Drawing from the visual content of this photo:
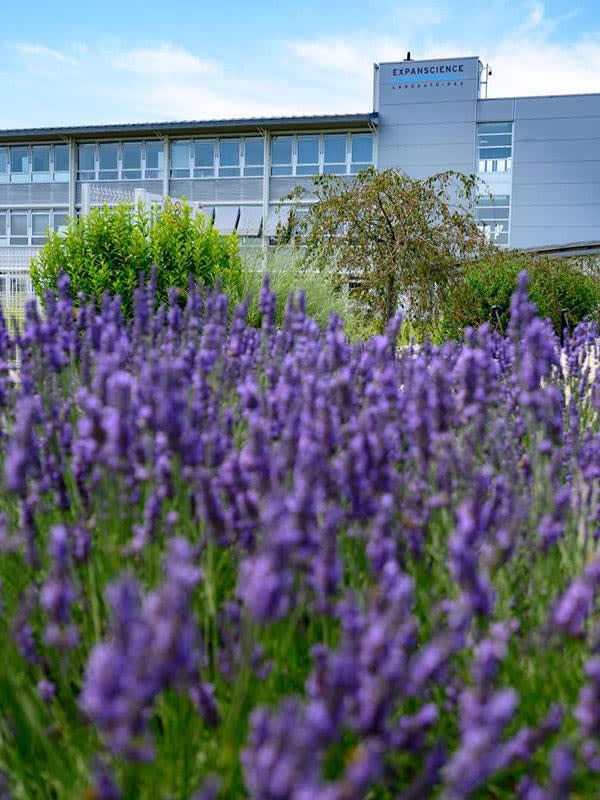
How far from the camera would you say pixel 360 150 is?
1280 inches

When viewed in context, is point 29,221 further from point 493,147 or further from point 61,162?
point 493,147

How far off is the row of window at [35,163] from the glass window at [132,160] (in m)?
2.36

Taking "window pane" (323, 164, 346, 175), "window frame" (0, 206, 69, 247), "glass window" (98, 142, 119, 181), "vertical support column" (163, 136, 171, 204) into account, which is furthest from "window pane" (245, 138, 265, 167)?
"window frame" (0, 206, 69, 247)

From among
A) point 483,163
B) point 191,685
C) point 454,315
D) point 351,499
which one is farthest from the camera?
point 483,163

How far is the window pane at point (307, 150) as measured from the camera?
107ft

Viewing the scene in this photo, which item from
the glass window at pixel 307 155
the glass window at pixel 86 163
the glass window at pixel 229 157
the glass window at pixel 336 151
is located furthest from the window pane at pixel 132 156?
the glass window at pixel 336 151

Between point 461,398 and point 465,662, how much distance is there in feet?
1.95

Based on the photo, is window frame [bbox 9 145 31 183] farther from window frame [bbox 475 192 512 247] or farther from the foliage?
the foliage

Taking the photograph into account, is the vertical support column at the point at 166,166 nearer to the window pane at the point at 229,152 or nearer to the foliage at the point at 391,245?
the window pane at the point at 229,152

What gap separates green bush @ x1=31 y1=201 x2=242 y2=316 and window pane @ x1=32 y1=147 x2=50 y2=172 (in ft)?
89.9

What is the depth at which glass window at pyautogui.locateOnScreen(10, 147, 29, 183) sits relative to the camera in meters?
35.0

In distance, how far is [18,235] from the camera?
115ft

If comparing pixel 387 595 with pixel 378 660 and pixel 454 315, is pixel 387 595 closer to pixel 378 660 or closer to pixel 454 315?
pixel 378 660

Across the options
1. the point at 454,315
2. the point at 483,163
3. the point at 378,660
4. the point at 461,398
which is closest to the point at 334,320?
the point at 461,398
